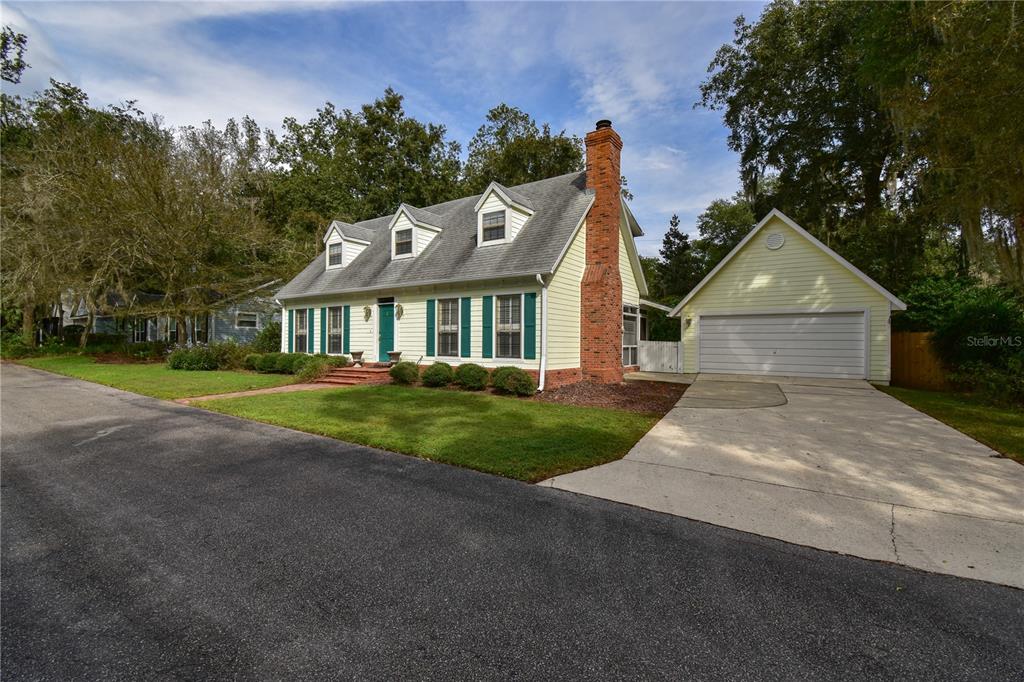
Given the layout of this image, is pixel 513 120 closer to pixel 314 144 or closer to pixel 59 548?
pixel 314 144

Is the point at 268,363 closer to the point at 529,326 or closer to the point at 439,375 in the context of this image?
the point at 439,375

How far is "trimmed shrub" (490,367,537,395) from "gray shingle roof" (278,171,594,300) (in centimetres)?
260

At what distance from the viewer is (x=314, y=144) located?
33.4m

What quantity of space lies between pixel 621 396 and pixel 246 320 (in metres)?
26.5

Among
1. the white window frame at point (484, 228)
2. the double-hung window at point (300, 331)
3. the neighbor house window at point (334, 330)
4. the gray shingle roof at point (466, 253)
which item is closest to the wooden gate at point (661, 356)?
the gray shingle roof at point (466, 253)

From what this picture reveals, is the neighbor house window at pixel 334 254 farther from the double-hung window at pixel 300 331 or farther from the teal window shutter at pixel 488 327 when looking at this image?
the teal window shutter at pixel 488 327

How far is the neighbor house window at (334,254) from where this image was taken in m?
18.1

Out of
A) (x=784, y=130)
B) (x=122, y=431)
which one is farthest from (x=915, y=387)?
(x=122, y=431)

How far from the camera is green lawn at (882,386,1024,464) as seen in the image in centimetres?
626

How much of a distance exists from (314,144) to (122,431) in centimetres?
3254

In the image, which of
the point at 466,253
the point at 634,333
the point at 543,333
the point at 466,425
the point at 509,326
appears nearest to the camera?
the point at 466,425

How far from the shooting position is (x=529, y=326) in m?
11.6

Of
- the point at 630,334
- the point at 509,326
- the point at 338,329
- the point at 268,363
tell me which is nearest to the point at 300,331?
the point at 268,363

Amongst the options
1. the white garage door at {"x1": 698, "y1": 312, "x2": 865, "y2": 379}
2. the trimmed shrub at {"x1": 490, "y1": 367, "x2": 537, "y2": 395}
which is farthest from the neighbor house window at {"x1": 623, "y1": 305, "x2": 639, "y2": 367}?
the trimmed shrub at {"x1": 490, "y1": 367, "x2": 537, "y2": 395}
